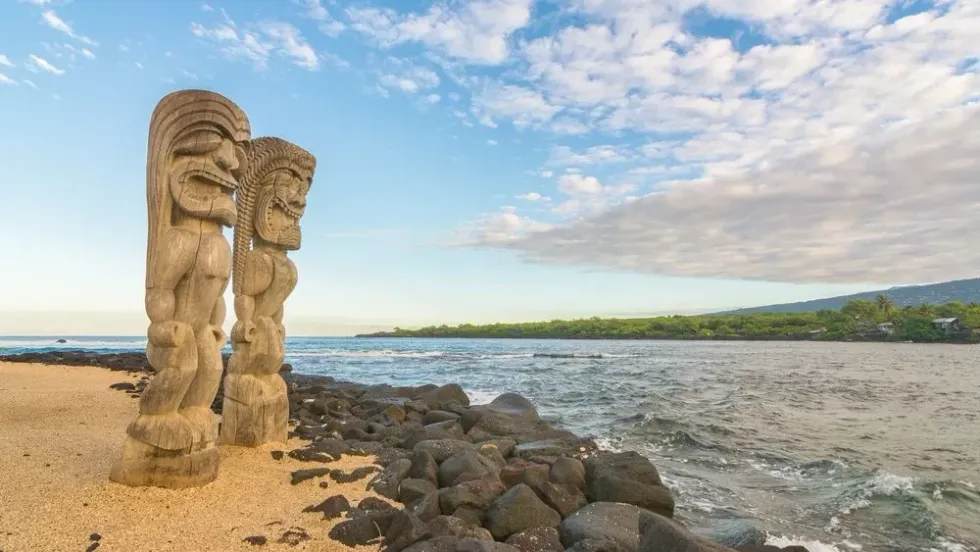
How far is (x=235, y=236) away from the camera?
6996 millimetres

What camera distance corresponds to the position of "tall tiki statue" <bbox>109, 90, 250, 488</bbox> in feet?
16.5

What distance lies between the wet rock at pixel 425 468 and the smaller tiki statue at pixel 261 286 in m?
1.93

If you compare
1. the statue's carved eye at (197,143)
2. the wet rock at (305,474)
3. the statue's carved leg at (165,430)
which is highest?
the statue's carved eye at (197,143)

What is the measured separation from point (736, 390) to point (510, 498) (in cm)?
1796

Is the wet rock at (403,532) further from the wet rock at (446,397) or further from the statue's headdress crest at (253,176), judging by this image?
the wet rock at (446,397)

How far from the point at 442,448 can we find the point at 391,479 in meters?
1.25

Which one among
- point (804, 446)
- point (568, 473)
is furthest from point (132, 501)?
point (804, 446)

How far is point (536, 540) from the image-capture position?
16.1 feet

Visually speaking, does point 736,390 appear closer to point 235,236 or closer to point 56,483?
point 235,236

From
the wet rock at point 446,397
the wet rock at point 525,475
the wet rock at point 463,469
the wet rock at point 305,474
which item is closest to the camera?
the wet rock at point 305,474

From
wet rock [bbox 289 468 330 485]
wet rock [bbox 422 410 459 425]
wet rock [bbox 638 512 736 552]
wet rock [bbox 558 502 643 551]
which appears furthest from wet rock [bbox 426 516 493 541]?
wet rock [bbox 422 410 459 425]

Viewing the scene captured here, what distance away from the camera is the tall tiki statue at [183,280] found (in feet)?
16.5

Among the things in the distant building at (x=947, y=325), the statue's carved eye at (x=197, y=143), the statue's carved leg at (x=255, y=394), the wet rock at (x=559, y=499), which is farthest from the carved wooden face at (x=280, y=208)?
the distant building at (x=947, y=325)

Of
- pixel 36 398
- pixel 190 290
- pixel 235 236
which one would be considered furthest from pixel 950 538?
pixel 36 398
